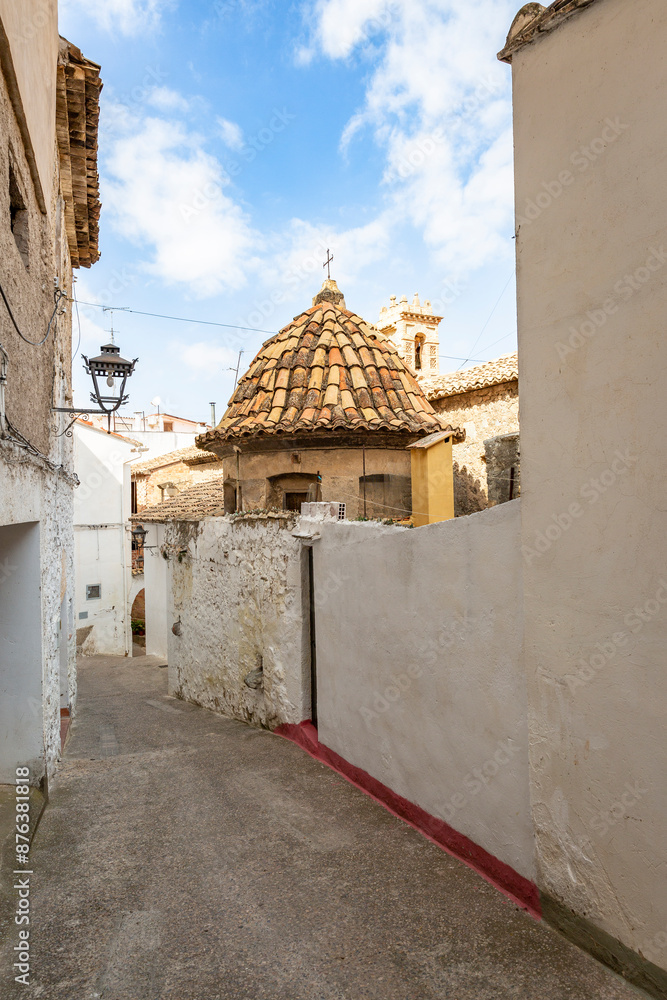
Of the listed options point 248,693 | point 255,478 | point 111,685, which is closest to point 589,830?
point 248,693

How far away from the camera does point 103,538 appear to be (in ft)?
63.8

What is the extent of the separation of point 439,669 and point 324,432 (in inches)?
184

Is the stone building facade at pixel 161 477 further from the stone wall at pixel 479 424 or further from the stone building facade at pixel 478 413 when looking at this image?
the stone wall at pixel 479 424

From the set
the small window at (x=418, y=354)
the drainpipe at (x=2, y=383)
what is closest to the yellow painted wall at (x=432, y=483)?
the drainpipe at (x=2, y=383)

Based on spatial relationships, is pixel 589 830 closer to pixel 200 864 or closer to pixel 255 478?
pixel 200 864

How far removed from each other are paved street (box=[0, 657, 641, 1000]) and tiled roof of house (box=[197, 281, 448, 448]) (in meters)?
4.47

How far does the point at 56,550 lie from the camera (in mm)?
6848

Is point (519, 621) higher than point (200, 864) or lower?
higher

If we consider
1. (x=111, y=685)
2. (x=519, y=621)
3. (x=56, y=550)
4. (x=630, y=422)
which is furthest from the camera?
(x=111, y=685)

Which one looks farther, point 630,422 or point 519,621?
point 519,621

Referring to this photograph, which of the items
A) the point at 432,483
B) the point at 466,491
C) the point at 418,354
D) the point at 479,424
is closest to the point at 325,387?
the point at 432,483

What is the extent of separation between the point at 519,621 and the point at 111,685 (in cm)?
1147

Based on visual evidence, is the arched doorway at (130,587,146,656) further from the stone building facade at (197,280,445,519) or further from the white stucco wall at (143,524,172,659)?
the stone building facade at (197,280,445,519)

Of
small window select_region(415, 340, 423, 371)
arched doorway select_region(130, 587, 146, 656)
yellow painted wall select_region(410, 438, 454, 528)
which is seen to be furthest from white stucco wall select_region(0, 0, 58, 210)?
small window select_region(415, 340, 423, 371)
